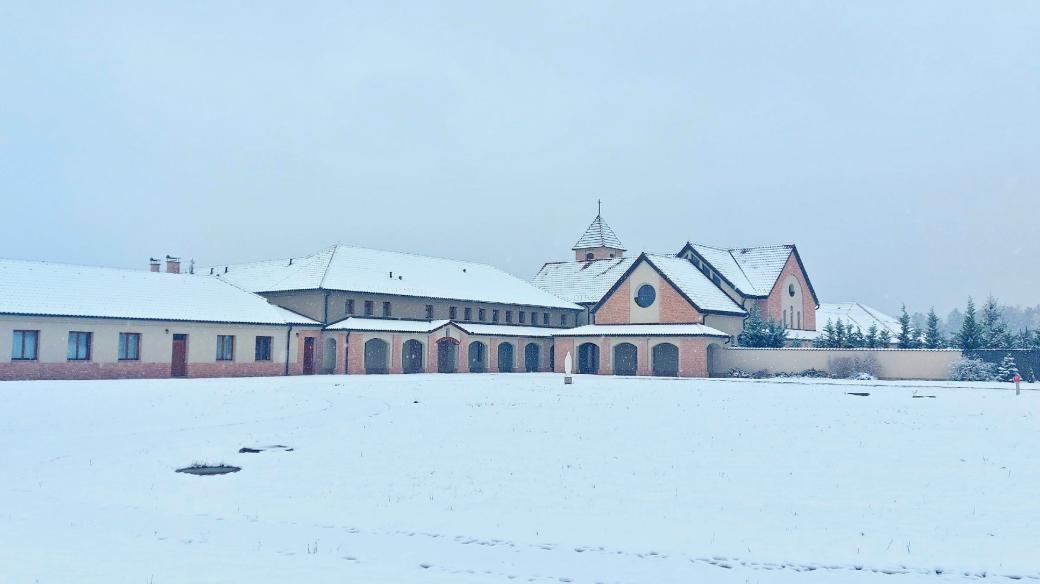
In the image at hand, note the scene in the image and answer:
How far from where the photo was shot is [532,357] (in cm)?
6362

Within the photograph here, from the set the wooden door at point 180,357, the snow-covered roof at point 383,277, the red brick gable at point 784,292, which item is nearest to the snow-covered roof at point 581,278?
the snow-covered roof at point 383,277

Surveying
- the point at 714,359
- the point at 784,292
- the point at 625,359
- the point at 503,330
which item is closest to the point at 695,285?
the point at 714,359

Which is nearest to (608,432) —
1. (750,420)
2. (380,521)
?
(750,420)

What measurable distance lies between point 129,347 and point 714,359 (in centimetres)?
3517

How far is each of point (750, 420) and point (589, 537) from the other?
13.6m

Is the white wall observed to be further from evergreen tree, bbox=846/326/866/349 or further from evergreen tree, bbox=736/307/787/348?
evergreen tree, bbox=846/326/866/349

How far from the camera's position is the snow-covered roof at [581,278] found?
69750 millimetres

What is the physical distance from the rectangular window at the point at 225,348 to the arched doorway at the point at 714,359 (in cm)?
2967

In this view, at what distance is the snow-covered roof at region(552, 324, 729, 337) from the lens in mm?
53469

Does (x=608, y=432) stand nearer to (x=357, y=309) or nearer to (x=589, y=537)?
→ (x=589, y=537)

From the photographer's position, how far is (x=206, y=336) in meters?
45.9

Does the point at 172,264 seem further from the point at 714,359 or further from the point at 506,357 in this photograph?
the point at 714,359

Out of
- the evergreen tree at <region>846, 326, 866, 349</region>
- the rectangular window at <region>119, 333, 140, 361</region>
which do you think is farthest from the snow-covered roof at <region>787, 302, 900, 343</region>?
the rectangular window at <region>119, 333, 140, 361</region>

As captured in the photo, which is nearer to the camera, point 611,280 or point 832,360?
point 832,360
